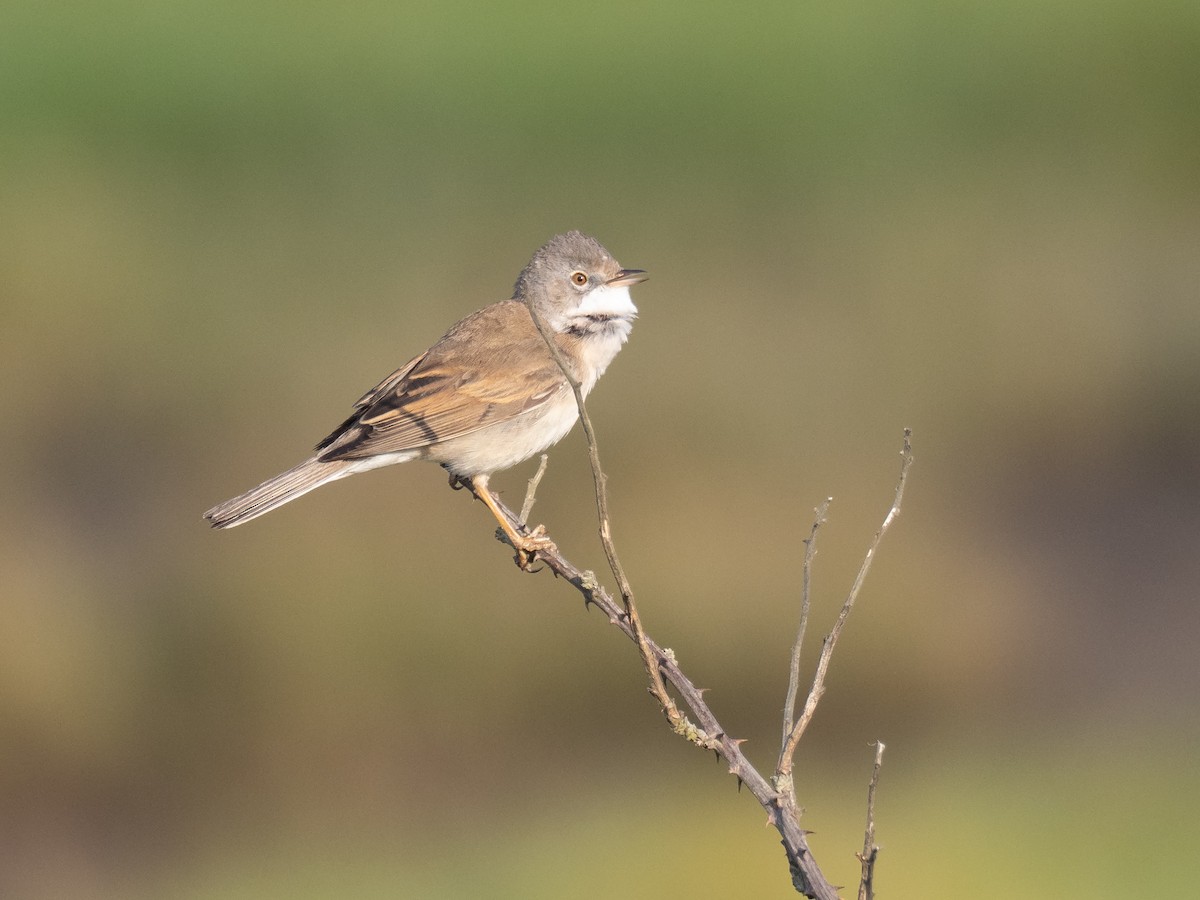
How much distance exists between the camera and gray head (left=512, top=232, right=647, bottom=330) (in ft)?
22.6

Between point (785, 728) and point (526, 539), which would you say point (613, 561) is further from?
point (526, 539)

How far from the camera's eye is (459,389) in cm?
634

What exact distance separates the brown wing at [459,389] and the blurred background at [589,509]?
3.36m

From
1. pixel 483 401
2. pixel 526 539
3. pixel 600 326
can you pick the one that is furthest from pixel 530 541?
pixel 600 326

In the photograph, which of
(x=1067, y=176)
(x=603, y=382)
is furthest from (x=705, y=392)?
(x=1067, y=176)

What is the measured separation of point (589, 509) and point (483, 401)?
4102 millimetres

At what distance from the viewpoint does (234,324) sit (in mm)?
11508

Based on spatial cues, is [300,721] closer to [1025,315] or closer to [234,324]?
[234,324]

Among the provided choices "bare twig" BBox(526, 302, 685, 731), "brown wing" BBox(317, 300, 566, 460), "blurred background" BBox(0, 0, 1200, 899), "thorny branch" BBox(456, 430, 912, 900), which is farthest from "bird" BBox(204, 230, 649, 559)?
"blurred background" BBox(0, 0, 1200, 899)

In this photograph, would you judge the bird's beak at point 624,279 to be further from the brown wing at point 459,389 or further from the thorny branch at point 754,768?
the thorny branch at point 754,768

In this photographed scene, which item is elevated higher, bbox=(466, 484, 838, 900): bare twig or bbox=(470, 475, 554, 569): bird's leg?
bbox=(470, 475, 554, 569): bird's leg

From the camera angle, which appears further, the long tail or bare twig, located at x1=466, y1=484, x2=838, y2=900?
the long tail

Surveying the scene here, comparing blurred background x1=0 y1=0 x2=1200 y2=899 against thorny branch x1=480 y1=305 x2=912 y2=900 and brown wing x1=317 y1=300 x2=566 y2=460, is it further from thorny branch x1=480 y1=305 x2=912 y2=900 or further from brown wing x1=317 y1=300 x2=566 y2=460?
thorny branch x1=480 y1=305 x2=912 y2=900

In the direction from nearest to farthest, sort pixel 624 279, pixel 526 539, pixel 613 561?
pixel 613 561, pixel 526 539, pixel 624 279
